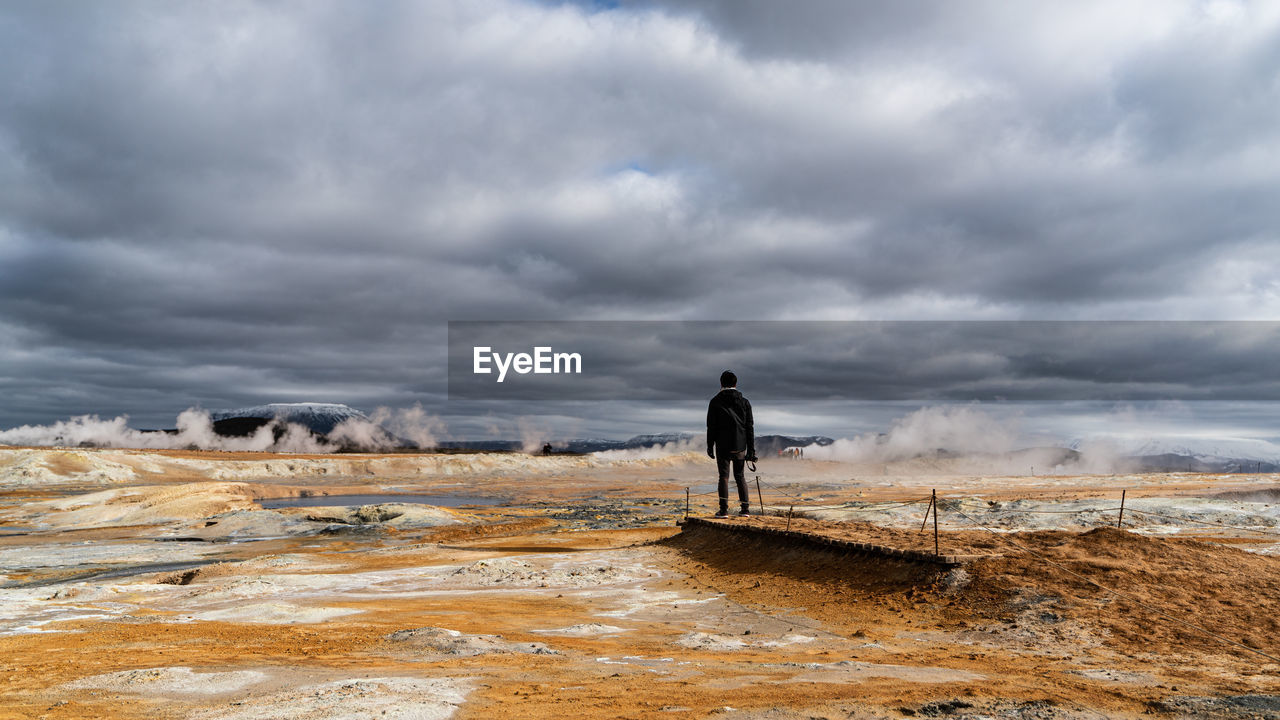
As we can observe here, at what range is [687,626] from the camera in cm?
1260

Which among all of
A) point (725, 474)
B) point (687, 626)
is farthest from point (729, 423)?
point (687, 626)

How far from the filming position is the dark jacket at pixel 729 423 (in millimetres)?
22703

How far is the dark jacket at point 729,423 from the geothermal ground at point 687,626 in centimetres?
226

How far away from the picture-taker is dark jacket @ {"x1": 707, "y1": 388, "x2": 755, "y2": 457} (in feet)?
74.5

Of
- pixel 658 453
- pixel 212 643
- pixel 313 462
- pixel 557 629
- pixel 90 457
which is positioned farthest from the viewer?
pixel 658 453

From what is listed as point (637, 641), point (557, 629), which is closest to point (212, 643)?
point (557, 629)

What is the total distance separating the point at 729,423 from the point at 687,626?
34.7 ft

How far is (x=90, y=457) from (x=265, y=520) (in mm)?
76457

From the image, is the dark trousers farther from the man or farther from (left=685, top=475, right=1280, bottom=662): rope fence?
(left=685, top=475, right=1280, bottom=662): rope fence

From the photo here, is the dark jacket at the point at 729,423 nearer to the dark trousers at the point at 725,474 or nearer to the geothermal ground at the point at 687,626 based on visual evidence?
the dark trousers at the point at 725,474

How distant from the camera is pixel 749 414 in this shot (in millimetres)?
23344

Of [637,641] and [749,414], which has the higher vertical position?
[749,414]

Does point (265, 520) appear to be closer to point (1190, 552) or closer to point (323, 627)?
point (323, 627)

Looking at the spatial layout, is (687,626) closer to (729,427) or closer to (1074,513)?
(729,427)
